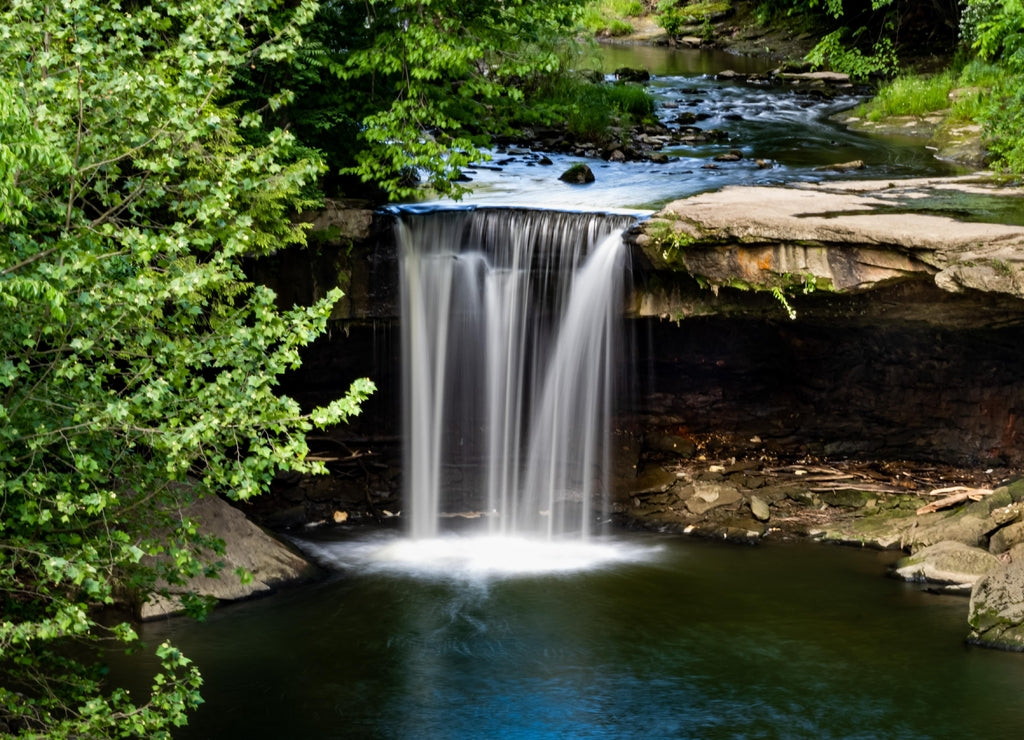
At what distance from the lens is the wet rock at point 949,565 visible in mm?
11562

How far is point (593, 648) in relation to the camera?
10.5 meters

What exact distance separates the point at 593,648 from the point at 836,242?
4.72 meters

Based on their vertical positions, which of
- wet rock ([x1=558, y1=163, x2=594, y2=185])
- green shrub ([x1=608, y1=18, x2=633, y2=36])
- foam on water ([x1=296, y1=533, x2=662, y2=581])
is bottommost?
foam on water ([x1=296, y1=533, x2=662, y2=581])

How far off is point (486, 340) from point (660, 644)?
481 cm

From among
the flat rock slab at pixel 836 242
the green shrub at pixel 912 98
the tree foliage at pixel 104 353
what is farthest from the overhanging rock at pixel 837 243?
the green shrub at pixel 912 98

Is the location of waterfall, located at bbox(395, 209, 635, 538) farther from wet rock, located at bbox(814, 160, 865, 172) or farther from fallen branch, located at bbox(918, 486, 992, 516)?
wet rock, located at bbox(814, 160, 865, 172)

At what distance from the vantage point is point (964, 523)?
12.2 metres

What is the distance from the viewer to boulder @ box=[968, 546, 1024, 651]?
10.2 m

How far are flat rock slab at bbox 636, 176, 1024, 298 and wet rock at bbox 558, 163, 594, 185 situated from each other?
12.7ft

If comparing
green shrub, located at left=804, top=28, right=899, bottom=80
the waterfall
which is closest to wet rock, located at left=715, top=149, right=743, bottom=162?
the waterfall

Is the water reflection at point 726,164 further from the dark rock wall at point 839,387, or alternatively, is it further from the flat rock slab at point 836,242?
the flat rock slab at point 836,242

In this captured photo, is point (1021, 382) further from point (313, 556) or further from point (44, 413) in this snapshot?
point (44, 413)

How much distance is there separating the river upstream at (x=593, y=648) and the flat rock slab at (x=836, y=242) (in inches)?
120

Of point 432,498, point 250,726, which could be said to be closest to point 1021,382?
point 432,498
